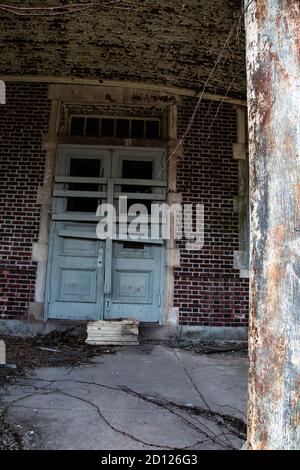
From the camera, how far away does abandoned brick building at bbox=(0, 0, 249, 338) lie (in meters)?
5.60

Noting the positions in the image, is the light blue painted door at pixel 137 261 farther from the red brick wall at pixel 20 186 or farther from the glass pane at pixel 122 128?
the red brick wall at pixel 20 186

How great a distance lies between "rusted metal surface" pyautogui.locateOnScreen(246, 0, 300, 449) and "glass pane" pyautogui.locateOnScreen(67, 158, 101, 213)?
4.43 metres

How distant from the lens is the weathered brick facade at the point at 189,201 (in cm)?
567

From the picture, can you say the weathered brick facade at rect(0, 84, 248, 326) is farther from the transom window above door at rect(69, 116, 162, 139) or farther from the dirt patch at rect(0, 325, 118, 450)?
the dirt patch at rect(0, 325, 118, 450)

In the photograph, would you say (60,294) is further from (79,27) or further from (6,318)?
(79,27)

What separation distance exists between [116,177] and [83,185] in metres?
0.54

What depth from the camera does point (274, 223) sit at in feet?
5.35

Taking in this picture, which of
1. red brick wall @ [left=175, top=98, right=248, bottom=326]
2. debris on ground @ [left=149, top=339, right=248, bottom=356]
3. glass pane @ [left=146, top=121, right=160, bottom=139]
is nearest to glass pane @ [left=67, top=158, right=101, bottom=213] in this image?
glass pane @ [left=146, top=121, right=160, bottom=139]

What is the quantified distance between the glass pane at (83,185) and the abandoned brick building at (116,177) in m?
0.02

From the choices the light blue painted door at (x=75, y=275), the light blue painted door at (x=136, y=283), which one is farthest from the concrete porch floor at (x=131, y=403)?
the light blue painted door at (x=75, y=275)

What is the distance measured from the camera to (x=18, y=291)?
5637 mm

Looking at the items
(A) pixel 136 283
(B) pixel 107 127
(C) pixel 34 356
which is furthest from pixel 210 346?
(B) pixel 107 127

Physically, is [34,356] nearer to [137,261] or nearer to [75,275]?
[75,275]
